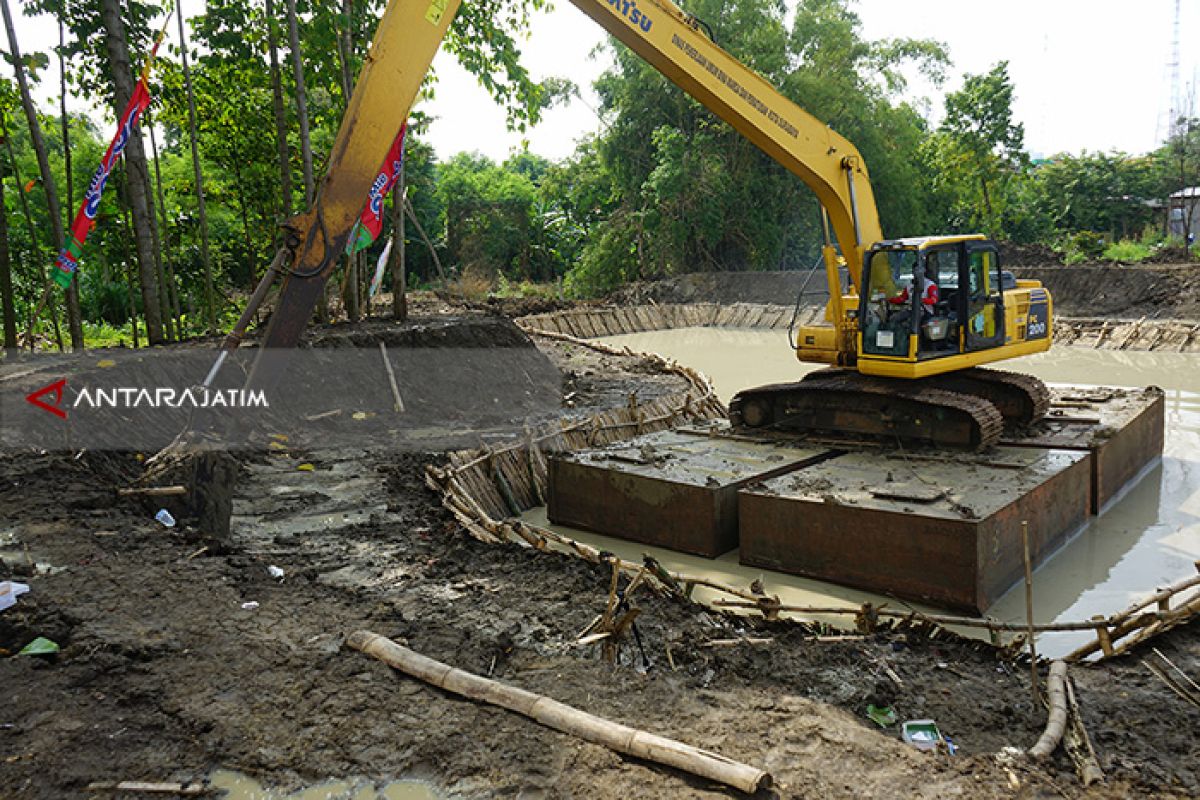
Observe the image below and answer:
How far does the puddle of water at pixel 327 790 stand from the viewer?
3.43 metres

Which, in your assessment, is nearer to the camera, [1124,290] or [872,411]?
[872,411]

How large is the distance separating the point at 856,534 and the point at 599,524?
2.46 metres

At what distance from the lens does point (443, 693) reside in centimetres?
412

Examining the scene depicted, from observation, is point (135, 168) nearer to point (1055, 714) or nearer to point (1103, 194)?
point (1055, 714)

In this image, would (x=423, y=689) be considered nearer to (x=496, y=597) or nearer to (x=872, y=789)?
(x=496, y=597)

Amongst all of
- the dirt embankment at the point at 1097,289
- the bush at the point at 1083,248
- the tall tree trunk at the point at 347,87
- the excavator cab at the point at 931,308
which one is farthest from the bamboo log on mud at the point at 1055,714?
the bush at the point at 1083,248

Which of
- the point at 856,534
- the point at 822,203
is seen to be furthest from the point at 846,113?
the point at 856,534

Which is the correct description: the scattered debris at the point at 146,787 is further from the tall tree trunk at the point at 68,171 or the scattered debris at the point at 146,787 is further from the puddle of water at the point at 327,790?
the tall tree trunk at the point at 68,171

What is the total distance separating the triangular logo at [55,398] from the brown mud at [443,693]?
5.18 feet

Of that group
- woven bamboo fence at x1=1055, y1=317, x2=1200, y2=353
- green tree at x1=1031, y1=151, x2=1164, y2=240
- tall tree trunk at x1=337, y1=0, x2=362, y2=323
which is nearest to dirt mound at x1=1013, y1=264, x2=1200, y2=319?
woven bamboo fence at x1=1055, y1=317, x2=1200, y2=353

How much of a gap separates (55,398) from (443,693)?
6.22 metres

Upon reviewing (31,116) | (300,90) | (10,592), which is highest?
(300,90)

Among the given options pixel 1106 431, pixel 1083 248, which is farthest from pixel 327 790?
pixel 1083 248

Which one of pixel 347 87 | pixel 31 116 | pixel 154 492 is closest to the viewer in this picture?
pixel 154 492
